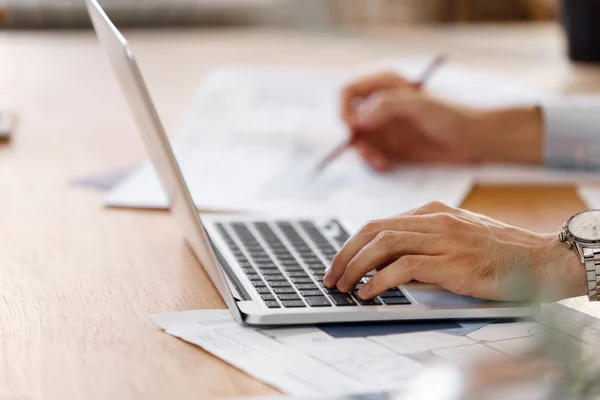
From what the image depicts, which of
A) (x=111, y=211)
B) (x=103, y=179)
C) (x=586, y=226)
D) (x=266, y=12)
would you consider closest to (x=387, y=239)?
(x=586, y=226)

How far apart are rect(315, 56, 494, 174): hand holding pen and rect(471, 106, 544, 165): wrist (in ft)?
0.05

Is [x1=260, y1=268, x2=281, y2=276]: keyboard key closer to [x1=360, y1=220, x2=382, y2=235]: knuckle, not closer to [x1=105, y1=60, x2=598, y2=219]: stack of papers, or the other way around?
[x1=360, y1=220, x2=382, y2=235]: knuckle

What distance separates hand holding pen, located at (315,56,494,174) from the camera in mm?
1436

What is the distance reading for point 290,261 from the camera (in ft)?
3.10

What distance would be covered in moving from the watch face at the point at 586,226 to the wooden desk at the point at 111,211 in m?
0.07

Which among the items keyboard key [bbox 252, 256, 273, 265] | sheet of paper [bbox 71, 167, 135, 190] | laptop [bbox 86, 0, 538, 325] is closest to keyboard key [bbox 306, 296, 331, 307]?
laptop [bbox 86, 0, 538, 325]

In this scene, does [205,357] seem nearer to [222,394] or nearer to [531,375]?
[222,394]

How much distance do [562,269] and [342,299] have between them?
0.22m

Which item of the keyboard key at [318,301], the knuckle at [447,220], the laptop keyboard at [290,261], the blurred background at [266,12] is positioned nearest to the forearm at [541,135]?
the laptop keyboard at [290,261]

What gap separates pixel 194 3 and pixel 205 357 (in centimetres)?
215

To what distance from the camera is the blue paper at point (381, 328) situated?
0.80 metres

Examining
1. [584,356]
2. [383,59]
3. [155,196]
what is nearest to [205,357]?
[584,356]

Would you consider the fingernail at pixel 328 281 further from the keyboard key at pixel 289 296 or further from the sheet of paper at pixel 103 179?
the sheet of paper at pixel 103 179

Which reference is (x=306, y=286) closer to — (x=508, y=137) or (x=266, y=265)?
(x=266, y=265)
